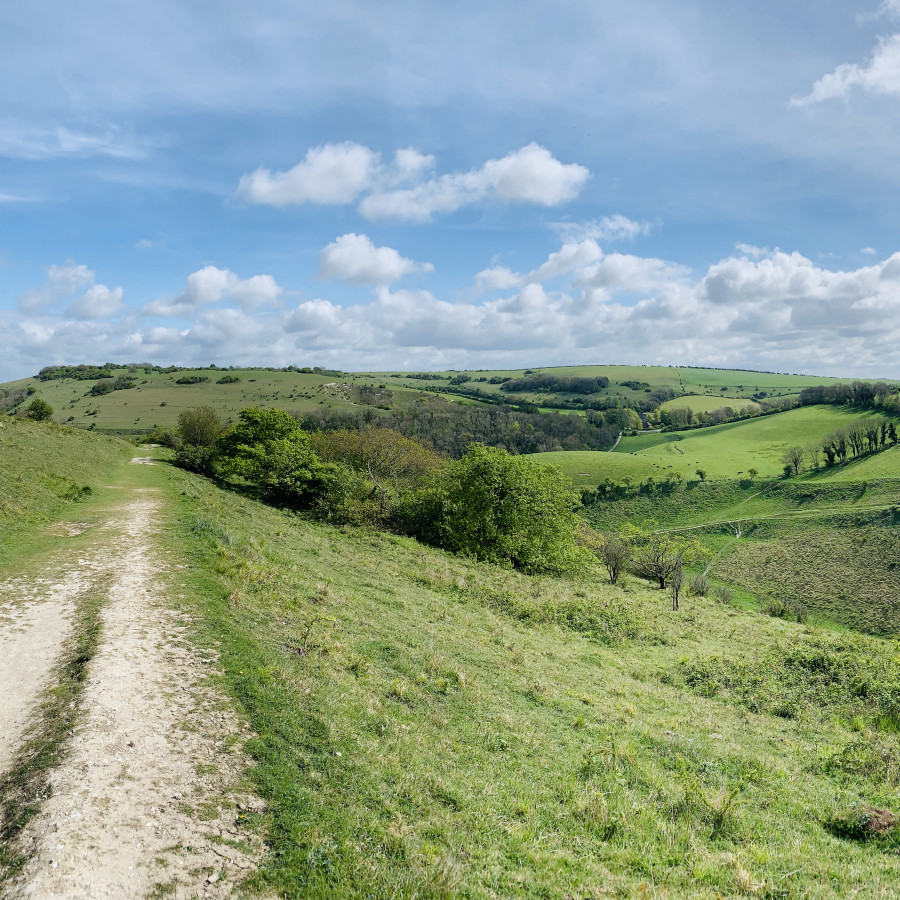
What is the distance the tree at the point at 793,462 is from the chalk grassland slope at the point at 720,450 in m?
2.82

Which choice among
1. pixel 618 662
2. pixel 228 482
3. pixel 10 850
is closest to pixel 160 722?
pixel 10 850

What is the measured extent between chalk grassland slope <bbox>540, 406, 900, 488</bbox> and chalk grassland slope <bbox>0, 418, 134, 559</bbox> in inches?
3218

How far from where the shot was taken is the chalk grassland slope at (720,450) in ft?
359

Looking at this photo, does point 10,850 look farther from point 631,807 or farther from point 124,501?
point 124,501

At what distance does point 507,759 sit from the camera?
9.70 meters

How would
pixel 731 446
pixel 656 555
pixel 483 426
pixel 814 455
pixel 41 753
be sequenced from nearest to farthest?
1. pixel 41 753
2. pixel 656 555
3. pixel 814 455
4. pixel 731 446
5. pixel 483 426

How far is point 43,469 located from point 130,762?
31.2 metres

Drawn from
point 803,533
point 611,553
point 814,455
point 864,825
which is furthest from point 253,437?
point 814,455

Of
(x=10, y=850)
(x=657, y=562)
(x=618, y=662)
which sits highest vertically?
(x=10, y=850)

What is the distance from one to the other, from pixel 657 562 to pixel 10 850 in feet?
154

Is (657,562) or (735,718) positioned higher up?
(735,718)

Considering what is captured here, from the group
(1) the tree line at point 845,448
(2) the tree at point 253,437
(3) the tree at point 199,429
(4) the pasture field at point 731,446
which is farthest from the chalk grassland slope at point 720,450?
(3) the tree at point 199,429

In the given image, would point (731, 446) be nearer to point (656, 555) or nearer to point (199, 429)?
point (656, 555)

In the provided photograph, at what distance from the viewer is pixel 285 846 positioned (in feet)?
20.2
